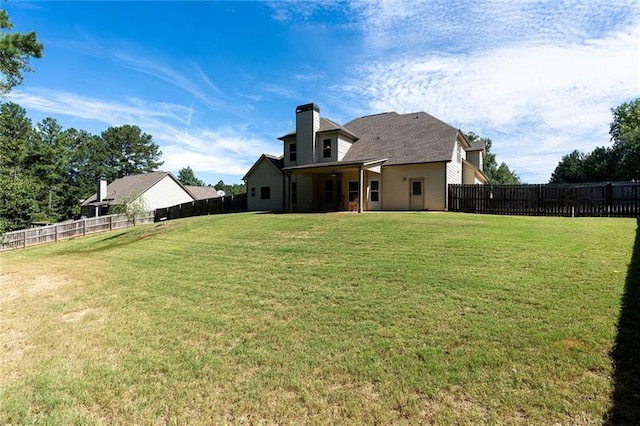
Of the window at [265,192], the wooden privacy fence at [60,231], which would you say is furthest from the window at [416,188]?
the wooden privacy fence at [60,231]

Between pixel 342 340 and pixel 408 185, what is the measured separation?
16.5 metres

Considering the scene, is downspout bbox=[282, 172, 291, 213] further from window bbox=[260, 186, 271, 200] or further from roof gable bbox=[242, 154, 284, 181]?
window bbox=[260, 186, 271, 200]

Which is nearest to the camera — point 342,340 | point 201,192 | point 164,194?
point 342,340

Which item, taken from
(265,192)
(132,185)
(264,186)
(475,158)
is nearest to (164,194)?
(132,185)

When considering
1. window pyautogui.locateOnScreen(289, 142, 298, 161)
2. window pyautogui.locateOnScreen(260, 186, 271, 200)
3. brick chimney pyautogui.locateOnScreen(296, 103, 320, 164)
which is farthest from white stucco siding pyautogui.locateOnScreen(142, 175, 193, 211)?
brick chimney pyautogui.locateOnScreen(296, 103, 320, 164)

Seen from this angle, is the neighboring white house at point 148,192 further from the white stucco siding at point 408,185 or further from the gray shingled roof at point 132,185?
the white stucco siding at point 408,185

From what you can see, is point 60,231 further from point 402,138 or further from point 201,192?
point 201,192

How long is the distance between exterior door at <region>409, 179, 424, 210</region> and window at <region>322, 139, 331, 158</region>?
617 centimetres

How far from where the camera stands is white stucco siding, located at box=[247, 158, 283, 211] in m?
24.5

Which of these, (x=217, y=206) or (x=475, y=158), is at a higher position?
(x=475, y=158)

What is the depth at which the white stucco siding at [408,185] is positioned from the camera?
18.8 meters

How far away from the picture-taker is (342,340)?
4.41m

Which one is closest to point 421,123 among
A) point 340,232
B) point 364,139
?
point 364,139

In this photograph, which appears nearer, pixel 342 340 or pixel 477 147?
pixel 342 340
